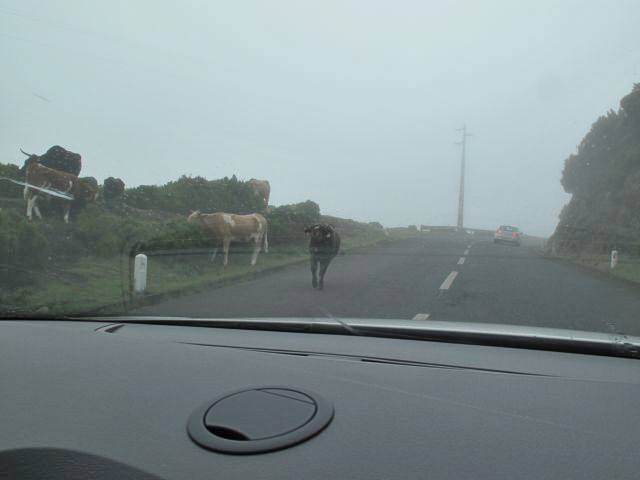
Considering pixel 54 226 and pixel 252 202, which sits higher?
pixel 252 202

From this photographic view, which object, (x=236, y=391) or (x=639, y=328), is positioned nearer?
(x=236, y=391)

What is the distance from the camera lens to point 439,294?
670cm

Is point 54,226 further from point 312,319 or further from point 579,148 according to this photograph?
point 579,148

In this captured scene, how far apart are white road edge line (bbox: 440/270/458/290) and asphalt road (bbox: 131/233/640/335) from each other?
0.05 feet

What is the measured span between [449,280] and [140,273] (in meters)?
4.36

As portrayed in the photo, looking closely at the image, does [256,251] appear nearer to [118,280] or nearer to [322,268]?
[322,268]

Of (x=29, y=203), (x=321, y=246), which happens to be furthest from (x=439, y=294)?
(x=29, y=203)

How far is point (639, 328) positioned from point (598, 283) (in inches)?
118

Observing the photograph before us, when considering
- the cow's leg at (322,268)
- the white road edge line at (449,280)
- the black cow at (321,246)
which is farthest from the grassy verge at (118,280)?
the white road edge line at (449,280)

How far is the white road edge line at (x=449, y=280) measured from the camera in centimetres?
720

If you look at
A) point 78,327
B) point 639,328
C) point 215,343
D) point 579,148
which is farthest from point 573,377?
point 579,148

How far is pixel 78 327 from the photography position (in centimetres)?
370

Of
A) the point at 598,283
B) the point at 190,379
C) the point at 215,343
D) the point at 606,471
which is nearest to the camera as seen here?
the point at 606,471

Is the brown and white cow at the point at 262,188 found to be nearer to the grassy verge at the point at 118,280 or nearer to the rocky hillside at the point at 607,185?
the grassy verge at the point at 118,280
